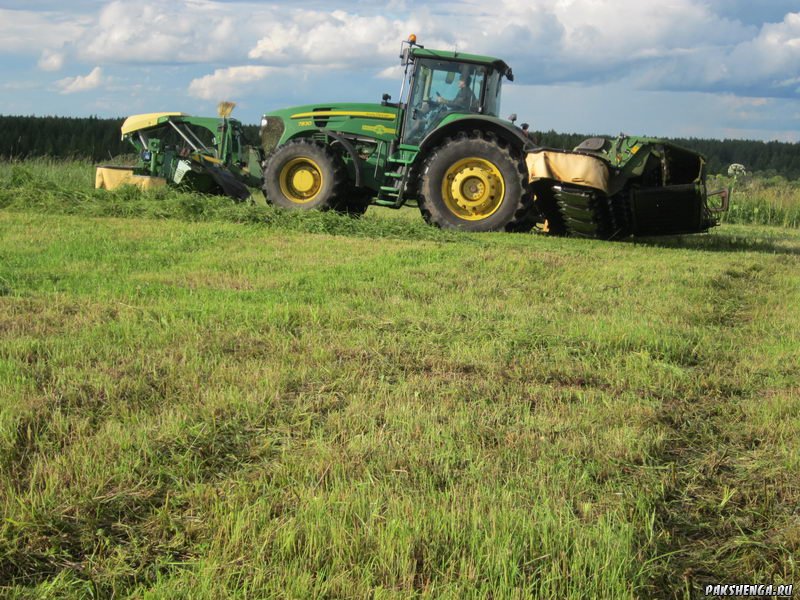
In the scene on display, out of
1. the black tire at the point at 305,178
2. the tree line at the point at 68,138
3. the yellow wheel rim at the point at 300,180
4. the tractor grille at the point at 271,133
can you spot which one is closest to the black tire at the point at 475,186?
the black tire at the point at 305,178

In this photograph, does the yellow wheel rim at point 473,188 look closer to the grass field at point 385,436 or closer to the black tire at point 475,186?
the black tire at point 475,186

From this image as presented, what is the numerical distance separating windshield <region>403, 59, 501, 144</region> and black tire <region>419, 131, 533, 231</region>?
1.95ft

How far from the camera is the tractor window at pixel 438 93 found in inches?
467

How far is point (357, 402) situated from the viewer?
160 inches

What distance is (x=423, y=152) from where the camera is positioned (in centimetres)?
1170

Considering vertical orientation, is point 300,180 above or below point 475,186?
below

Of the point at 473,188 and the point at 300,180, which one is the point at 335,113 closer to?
the point at 300,180

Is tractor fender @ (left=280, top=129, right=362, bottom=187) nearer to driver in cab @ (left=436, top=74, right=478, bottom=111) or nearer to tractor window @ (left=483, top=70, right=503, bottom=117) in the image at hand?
driver in cab @ (left=436, top=74, right=478, bottom=111)

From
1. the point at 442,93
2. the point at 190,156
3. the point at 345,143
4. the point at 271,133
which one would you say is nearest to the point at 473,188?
the point at 442,93

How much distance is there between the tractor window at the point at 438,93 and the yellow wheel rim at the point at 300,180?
142 cm

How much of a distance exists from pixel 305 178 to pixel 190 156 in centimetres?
179

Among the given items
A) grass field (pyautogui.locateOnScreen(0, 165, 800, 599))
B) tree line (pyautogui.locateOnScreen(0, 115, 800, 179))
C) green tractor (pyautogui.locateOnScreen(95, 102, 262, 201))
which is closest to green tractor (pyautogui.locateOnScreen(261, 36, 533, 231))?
green tractor (pyautogui.locateOnScreen(95, 102, 262, 201))

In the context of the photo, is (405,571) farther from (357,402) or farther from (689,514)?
(357,402)

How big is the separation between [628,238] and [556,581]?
10040mm
